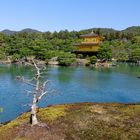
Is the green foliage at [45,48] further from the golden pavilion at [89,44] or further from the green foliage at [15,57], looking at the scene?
the golden pavilion at [89,44]

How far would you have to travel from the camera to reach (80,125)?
20.7m

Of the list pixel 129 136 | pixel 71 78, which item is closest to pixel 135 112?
pixel 129 136

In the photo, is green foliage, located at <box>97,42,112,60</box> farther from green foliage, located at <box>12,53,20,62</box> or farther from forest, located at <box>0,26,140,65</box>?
green foliage, located at <box>12,53,20,62</box>

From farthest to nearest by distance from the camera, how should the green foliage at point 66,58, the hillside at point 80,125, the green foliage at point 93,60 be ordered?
the green foliage at point 93,60, the green foliage at point 66,58, the hillside at point 80,125

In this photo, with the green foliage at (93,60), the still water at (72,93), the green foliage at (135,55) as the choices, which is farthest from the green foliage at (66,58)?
the still water at (72,93)

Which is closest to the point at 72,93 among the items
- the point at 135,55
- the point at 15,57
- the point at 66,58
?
the point at 66,58

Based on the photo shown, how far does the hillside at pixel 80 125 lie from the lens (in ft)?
62.9

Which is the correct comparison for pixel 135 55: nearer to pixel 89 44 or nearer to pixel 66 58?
pixel 89 44

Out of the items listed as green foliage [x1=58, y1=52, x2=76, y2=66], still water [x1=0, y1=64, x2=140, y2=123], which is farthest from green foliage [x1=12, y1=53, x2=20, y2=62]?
still water [x1=0, y1=64, x2=140, y2=123]

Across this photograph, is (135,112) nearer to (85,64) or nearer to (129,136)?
(129,136)

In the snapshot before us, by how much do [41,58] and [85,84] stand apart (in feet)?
148

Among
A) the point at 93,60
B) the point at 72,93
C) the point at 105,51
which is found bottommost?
the point at 72,93

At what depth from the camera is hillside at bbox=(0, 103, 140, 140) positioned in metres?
19.2

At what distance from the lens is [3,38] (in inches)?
4707
